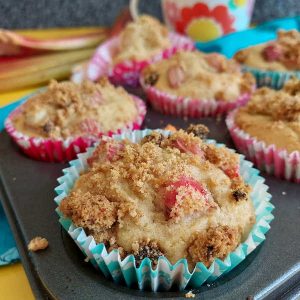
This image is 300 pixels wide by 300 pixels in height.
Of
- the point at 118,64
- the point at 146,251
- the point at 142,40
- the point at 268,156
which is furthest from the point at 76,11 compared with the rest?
the point at 146,251

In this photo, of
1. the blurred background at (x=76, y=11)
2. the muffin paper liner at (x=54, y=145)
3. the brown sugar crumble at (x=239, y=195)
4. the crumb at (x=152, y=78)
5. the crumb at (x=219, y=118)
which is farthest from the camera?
the blurred background at (x=76, y=11)

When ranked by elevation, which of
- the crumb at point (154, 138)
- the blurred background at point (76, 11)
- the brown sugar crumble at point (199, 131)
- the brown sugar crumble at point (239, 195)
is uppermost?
the crumb at point (154, 138)

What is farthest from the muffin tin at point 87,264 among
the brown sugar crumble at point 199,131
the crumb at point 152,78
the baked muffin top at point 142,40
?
the baked muffin top at point 142,40

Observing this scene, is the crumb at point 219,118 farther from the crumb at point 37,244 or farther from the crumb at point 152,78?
the crumb at point 37,244

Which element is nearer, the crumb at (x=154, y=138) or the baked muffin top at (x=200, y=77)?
the crumb at (x=154, y=138)

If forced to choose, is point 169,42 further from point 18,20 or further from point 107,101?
point 18,20

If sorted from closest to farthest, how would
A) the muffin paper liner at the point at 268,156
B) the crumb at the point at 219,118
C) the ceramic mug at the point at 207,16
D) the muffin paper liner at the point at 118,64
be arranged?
the muffin paper liner at the point at 268,156
the crumb at the point at 219,118
the muffin paper liner at the point at 118,64
the ceramic mug at the point at 207,16

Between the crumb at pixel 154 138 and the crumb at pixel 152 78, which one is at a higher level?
the crumb at pixel 154 138

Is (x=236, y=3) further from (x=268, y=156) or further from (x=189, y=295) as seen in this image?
(x=189, y=295)
